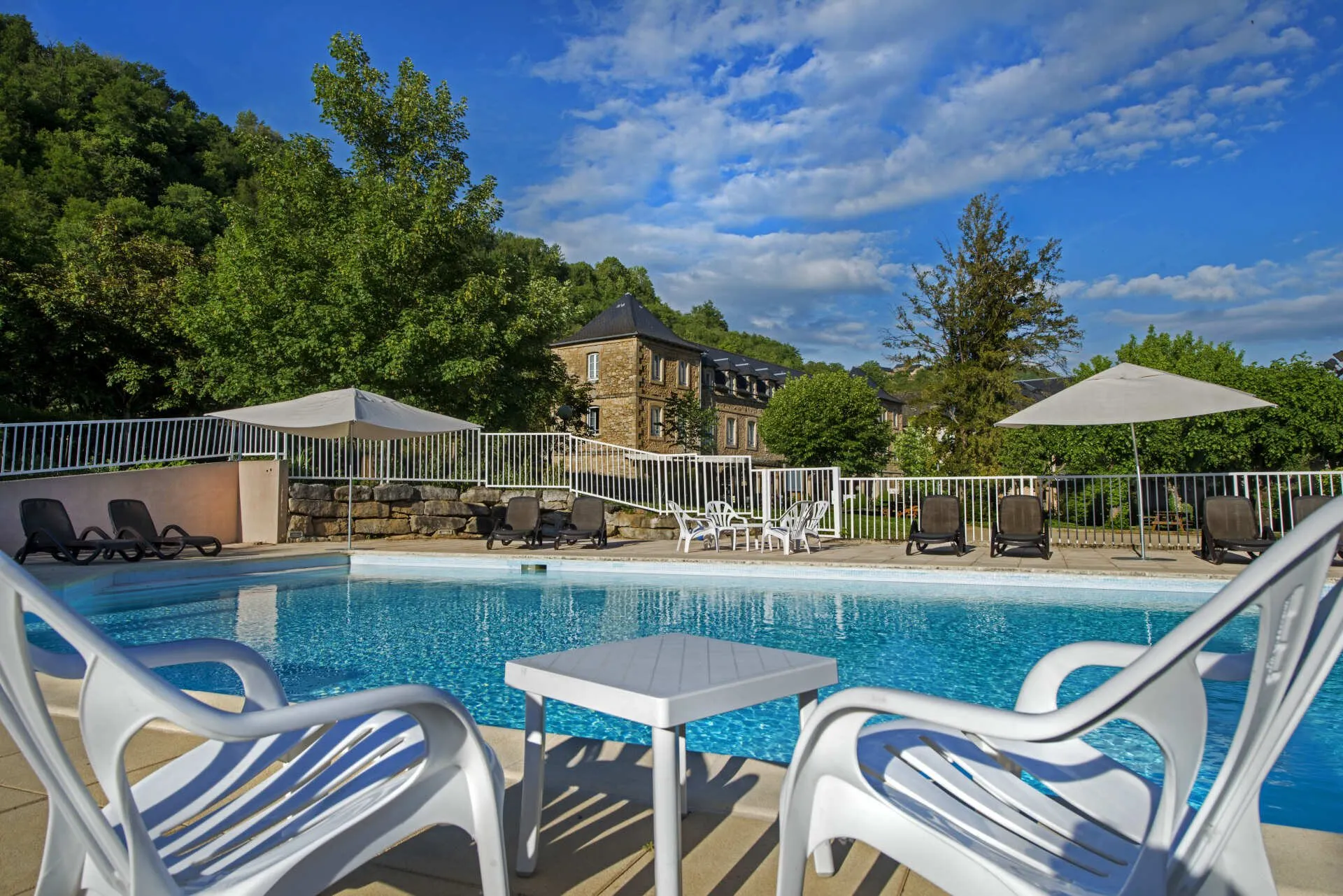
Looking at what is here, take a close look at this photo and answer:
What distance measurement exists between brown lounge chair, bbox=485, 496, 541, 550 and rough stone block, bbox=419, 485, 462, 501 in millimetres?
2519

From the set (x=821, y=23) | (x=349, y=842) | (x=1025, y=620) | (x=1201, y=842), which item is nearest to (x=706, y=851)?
(x=349, y=842)

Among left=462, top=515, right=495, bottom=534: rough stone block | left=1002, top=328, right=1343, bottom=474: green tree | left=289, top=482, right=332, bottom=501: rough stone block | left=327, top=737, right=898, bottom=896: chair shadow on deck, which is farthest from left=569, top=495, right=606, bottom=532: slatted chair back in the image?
left=1002, top=328, right=1343, bottom=474: green tree

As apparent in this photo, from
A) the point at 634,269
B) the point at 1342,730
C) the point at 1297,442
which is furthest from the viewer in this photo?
the point at 634,269

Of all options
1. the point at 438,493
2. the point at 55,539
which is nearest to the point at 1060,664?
the point at 55,539

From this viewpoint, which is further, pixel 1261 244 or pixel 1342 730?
pixel 1261 244

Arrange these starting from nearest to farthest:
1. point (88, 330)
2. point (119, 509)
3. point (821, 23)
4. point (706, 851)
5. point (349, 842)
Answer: point (349, 842) → point (706, 851) → point (119, 509) → point (821, 23) → point (88, 330)

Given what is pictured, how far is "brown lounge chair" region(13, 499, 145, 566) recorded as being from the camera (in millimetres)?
9297

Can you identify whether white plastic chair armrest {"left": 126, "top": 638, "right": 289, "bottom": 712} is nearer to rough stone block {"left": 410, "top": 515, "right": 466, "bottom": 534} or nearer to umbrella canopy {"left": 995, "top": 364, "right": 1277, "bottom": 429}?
umbrella canopy {"left": 995, "top": 364, "right": 1277, "bottom": 429}

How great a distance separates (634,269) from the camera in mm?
55969

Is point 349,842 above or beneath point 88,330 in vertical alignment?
beneath

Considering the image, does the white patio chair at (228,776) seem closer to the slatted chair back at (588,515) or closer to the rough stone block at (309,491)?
the slatted chair back at (588,515)

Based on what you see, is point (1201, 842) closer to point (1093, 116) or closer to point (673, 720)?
point (673, 720)

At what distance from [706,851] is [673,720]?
60 cm

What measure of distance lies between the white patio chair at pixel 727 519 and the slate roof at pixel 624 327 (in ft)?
75.1
